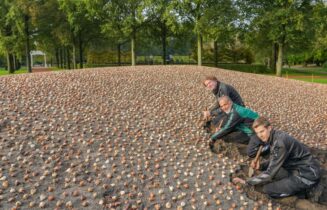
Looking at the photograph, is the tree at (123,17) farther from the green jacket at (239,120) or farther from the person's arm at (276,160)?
the person's arm at (276,160)

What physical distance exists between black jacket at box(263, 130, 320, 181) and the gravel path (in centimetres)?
89

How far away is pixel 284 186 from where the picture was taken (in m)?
5.25

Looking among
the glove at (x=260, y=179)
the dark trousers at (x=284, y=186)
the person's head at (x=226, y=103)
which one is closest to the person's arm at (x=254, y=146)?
the person's head at (x=226, y=103)

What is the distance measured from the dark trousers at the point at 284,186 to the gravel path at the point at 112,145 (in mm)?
310

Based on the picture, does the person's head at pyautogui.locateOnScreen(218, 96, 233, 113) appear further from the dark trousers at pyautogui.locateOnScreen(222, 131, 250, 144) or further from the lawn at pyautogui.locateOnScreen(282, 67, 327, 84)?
the lawn at pyautogui.locateOnScreen(282, 67, 327, 84)

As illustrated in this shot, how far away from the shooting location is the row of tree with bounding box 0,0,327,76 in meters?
29.0

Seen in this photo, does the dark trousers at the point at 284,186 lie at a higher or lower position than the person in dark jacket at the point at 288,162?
lower

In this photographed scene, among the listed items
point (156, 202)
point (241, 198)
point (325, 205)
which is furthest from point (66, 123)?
point (325, 205)

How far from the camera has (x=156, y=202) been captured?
5129 mm

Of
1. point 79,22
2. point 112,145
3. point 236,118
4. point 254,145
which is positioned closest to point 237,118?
point 236,118

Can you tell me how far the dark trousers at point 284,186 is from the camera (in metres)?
5.14

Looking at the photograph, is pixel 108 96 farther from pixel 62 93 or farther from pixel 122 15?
pixel 122 15

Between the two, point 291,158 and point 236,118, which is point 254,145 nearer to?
point 236,118

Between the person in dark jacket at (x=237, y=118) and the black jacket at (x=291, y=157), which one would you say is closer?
the black jacket at (x=291, y=157)
